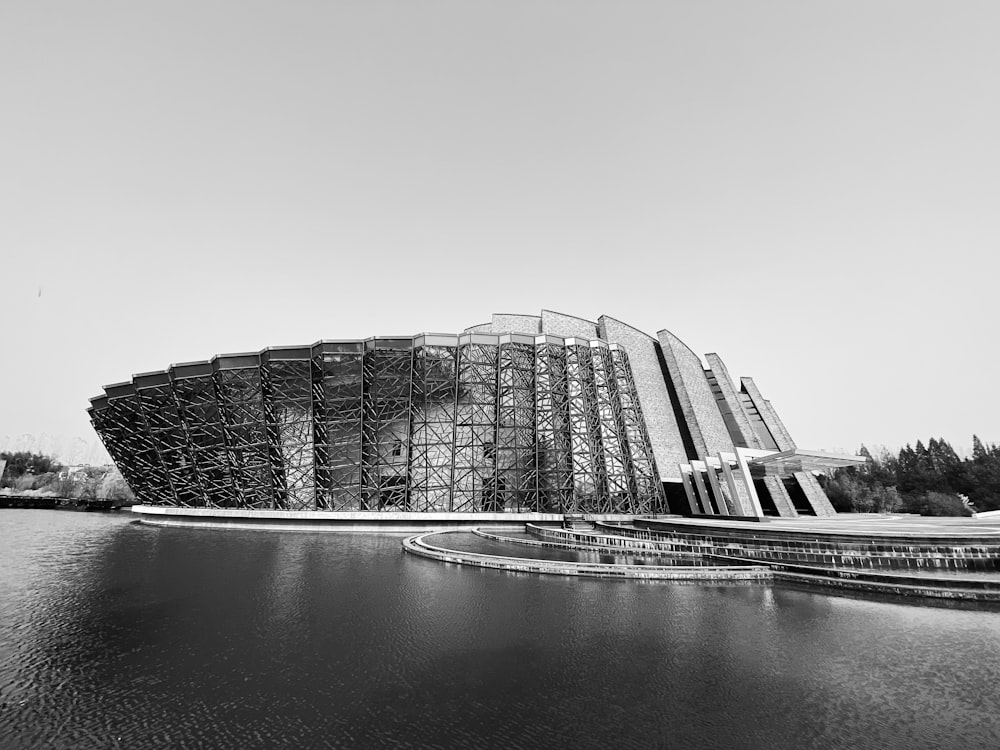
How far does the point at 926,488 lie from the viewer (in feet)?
176

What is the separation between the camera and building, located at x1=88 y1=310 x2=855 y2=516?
37.4 m

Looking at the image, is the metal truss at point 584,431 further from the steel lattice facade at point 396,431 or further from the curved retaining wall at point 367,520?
the curved retaining wall at point 367,520

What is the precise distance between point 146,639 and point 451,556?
11673 millimetres

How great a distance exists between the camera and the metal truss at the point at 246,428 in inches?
1468

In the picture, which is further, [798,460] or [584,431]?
[584,431]

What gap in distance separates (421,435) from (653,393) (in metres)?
23.1

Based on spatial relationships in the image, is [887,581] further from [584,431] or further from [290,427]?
[290,427]

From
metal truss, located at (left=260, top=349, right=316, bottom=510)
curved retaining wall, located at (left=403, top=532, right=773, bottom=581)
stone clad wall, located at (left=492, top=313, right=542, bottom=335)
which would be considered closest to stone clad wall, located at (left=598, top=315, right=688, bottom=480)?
stone clad wall, located at (left=492, top=313, right=542, bottom=335)

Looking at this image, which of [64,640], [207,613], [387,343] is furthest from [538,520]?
[64,640]

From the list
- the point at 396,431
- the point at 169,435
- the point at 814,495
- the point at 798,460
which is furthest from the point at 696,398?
the point at 169,435

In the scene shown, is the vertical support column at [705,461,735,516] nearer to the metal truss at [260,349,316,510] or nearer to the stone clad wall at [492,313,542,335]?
the stone clad wall at [492,313,542,335]

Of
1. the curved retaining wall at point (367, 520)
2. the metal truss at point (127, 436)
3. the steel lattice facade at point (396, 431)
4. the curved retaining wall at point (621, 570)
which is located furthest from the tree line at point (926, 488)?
the metal truss at point (127, 436)

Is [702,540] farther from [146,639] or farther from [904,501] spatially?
[904,501]

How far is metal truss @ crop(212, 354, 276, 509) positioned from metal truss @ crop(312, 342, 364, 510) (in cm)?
429
